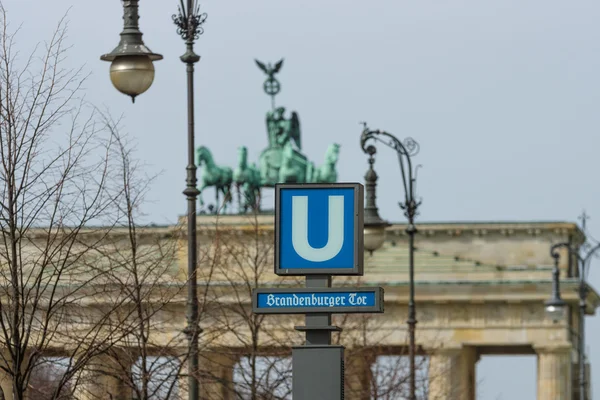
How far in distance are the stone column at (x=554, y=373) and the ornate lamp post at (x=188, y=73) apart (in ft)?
254

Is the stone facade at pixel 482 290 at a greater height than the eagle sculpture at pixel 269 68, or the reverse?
the eagle sculpture at pixel 269 68

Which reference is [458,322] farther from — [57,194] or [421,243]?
[57,194]

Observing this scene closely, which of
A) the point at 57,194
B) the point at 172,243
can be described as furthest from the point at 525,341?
the point at 57,194

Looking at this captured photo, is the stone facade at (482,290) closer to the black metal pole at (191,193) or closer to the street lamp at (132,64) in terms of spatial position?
the black metal pole at (191,193)

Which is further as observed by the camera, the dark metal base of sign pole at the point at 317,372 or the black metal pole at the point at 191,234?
the black metal pole at the point at 191,234

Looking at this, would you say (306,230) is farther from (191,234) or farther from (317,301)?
(191,234)

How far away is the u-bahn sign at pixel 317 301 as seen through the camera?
2423 centimetres

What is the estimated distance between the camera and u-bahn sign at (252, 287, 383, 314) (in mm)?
24234

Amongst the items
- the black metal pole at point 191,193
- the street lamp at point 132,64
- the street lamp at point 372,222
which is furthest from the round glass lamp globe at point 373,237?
the street lamp at point 132,64

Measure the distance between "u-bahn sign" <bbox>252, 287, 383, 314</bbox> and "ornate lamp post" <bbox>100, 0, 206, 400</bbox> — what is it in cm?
1083

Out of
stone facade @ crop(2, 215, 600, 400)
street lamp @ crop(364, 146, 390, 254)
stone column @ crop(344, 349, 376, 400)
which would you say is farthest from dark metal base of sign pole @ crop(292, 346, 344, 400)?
stone facade @ crop(2, 215, 600, 400)

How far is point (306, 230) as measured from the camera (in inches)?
953

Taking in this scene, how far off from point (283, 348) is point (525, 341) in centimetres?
6113

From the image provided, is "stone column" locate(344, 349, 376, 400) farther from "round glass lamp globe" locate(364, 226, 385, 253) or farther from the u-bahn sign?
the u-bahn sign
